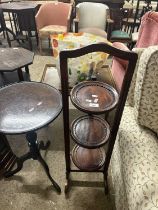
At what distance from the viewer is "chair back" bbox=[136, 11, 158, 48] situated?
165cm

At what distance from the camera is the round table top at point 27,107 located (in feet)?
3.34

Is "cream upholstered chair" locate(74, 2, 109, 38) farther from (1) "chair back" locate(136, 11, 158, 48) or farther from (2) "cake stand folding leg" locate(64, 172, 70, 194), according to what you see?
(2) "cake stand folding leg" locate(64, 172, 70, 194)

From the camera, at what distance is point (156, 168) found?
2.99 feet

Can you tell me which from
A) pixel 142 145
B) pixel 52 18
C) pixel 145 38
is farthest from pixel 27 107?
pixel 52 18

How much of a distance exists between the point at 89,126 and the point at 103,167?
349 mm

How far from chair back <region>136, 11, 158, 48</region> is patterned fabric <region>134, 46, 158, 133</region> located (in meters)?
0.75

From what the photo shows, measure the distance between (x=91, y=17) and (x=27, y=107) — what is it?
7.74ft

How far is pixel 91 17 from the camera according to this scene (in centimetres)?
296

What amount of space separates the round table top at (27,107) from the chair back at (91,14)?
209 cm

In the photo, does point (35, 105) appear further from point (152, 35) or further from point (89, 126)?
point (152, 35)

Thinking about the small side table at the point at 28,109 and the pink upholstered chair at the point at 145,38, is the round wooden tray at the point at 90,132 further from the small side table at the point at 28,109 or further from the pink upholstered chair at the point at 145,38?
the pink upholstered chair at the point at 145,38

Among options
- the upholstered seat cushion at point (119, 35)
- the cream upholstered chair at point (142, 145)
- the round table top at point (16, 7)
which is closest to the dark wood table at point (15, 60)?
the cream upholstered chair at point (142, 145)

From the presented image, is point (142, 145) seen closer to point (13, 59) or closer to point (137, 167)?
point (137, 167)

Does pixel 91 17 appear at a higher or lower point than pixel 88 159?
higher
